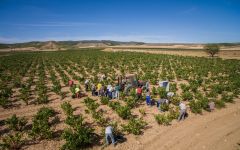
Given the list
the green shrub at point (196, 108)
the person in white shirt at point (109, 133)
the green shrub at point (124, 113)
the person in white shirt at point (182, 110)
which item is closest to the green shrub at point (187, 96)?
the green shrub at point (196, 108)

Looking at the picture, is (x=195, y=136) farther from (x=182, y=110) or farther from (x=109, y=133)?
(x=109, y=133)

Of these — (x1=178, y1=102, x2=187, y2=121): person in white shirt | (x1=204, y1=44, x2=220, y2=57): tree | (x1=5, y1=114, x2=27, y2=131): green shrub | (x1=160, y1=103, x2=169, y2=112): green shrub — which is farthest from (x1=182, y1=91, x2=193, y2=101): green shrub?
(x1=204, y1=44, x2=220, y2=57): tree

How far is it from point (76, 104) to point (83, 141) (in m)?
6.85

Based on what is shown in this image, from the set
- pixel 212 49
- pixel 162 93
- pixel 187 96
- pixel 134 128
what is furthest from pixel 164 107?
pixel 212 49

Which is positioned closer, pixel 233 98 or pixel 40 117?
pixel 40 117

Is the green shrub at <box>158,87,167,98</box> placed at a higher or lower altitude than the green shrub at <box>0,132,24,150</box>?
higher

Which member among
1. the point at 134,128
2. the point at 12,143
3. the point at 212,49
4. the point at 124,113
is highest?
the point at 212,49

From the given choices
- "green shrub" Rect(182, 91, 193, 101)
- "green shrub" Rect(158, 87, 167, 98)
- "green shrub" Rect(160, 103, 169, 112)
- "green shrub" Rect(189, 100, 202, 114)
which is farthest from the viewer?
"green shrub" Rect(158, 87, 167, 98)

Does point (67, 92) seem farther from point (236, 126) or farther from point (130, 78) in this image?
point (236, 126)

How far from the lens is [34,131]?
9.96 meters

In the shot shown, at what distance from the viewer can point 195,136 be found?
10.1 m

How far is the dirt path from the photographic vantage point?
929 cm

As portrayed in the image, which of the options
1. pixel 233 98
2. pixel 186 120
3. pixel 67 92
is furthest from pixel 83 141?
pixel 233 98

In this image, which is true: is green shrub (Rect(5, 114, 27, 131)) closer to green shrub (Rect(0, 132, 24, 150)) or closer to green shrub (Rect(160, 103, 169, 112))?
green shrub (Rect(0, 132, 24, 150))
